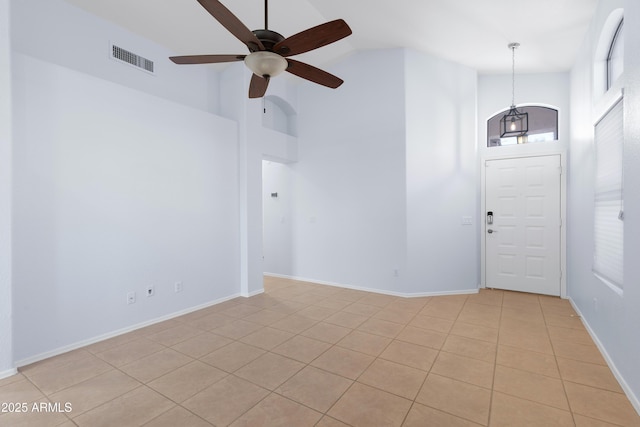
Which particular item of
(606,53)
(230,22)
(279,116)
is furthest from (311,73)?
(279,116)

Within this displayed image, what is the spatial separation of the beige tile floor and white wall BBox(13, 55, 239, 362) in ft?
1.18

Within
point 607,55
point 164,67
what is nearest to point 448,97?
point 607,55

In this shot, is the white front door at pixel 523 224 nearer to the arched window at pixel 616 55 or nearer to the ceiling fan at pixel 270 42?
the arched window at pixel 616 55

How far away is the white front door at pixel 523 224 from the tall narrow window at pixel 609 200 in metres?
1.52

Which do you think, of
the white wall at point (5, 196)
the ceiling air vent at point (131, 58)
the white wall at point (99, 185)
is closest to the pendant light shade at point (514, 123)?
the white wall at point (99, 185)

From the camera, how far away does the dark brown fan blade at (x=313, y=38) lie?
5.99 feet

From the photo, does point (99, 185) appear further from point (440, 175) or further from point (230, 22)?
point (440, 175)

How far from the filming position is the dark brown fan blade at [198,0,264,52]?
5.39 ft

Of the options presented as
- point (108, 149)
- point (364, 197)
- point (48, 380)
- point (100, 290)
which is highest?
point (108, 149)

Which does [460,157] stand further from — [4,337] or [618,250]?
[4,337]

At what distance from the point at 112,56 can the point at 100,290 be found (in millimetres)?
2666

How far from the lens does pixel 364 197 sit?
471 cm

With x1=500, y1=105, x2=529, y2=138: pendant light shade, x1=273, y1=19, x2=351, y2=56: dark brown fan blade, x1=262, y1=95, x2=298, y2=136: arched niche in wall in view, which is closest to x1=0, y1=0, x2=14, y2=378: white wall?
x1=273, y1=19, x2=351, y2=56: dark brown fan blade

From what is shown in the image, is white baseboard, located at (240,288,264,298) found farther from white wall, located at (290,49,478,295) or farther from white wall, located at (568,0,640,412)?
white wall, located at (568,0,640,412)
